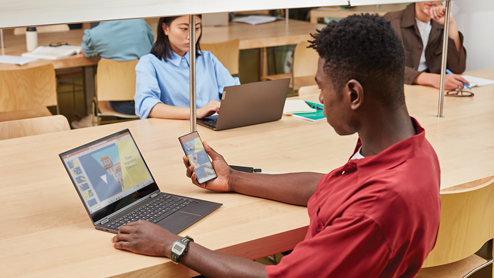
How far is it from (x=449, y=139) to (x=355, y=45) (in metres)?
1.15

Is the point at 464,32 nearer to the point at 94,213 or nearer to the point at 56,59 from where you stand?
the point at 56,59

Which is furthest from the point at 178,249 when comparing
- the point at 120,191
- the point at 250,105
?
the point at 250,105

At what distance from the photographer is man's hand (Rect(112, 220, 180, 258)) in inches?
42.6

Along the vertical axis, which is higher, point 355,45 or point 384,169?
point 355,45

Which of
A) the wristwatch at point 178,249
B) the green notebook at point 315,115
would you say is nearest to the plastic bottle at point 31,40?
the green notebook at point 315,115

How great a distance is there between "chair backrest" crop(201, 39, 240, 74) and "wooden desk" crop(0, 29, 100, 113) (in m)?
0.83

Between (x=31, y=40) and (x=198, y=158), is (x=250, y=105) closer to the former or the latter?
(x=198, y=158)

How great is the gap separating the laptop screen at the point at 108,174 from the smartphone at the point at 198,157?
0.12 m

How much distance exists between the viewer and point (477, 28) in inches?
134

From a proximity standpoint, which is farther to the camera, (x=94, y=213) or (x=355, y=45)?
(x=94, y=213)

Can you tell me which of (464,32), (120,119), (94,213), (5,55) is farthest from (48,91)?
(464,32)

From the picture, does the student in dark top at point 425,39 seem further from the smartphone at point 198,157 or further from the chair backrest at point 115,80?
the smartphone at point 198,157

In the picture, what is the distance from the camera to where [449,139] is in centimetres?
191

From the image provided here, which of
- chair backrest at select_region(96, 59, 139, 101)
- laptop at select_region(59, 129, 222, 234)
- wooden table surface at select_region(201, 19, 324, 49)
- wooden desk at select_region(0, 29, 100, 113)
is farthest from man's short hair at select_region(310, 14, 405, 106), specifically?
wooden table surface at select_region(201, 19, 324, 49)
